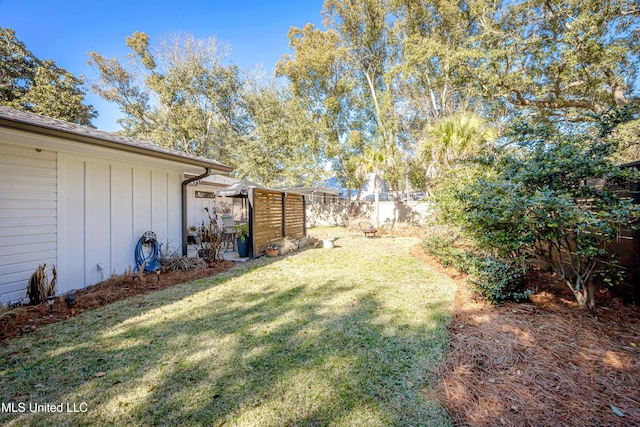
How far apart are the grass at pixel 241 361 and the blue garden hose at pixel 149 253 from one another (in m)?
1.54

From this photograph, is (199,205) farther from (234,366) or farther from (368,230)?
(234,366)

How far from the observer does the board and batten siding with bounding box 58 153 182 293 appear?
14.7ft

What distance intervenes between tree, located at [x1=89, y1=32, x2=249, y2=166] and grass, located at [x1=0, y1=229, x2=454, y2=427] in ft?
50.0

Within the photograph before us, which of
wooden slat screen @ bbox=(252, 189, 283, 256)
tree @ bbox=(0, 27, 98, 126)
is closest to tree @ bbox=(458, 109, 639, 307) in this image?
wooden slat screen @ bbox=(252, 189, 283, 256)

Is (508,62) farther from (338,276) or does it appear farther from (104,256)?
(104,256)

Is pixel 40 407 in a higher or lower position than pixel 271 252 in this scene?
lower

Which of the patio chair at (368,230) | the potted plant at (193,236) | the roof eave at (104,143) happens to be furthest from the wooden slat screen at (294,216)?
the roof eave at (104,143)

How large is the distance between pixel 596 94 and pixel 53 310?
15.5m

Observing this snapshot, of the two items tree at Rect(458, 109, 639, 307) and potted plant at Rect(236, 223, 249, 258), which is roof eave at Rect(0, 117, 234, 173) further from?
tree at Rect(458, 109, 639, 307)

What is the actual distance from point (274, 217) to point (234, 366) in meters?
6.27

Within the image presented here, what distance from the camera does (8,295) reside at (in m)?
3.88

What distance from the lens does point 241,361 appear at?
2.54 metres

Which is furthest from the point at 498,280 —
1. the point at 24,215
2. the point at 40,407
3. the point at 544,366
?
the point at 24,215

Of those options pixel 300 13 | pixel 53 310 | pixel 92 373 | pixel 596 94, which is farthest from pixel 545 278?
pixel 300 13
